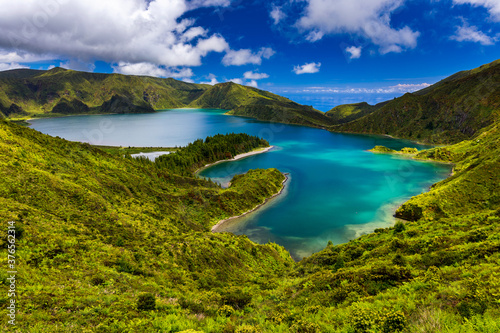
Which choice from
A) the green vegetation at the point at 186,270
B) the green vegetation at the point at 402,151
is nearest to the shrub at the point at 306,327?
the green vegetation at the point at 186,270

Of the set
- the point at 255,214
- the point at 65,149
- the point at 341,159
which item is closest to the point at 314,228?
the point at 255,214

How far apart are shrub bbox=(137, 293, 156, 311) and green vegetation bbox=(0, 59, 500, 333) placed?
3.1 inches

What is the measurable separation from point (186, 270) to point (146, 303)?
14709 mm

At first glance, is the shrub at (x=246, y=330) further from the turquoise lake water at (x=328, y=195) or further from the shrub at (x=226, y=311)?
the turquoise lake water at (x=328, y=195)

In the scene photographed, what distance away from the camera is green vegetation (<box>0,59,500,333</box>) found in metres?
13.6

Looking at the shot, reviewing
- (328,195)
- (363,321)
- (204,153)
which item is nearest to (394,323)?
(363,321)

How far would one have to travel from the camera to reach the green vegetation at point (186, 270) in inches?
536

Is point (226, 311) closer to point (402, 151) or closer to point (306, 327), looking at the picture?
point (306, 327)

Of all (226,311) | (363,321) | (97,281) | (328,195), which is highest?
(363,321)

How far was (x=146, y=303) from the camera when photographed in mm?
17594

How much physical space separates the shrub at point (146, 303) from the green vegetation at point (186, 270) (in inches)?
3.1

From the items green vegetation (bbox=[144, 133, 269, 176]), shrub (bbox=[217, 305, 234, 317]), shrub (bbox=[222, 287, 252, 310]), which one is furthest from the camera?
green vegetation (bbox=[144, 133, 269, 176])

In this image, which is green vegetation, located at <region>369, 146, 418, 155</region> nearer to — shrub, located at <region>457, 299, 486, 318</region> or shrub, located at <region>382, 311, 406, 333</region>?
shrub, located at <region>457, 299, 486, 318</region>

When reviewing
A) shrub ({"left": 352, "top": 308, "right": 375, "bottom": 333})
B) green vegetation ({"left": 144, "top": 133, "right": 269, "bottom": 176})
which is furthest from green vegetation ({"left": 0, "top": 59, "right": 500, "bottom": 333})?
green vegetation ({"left": 144, "top": 133, "right": 269, "bottom": 176})
